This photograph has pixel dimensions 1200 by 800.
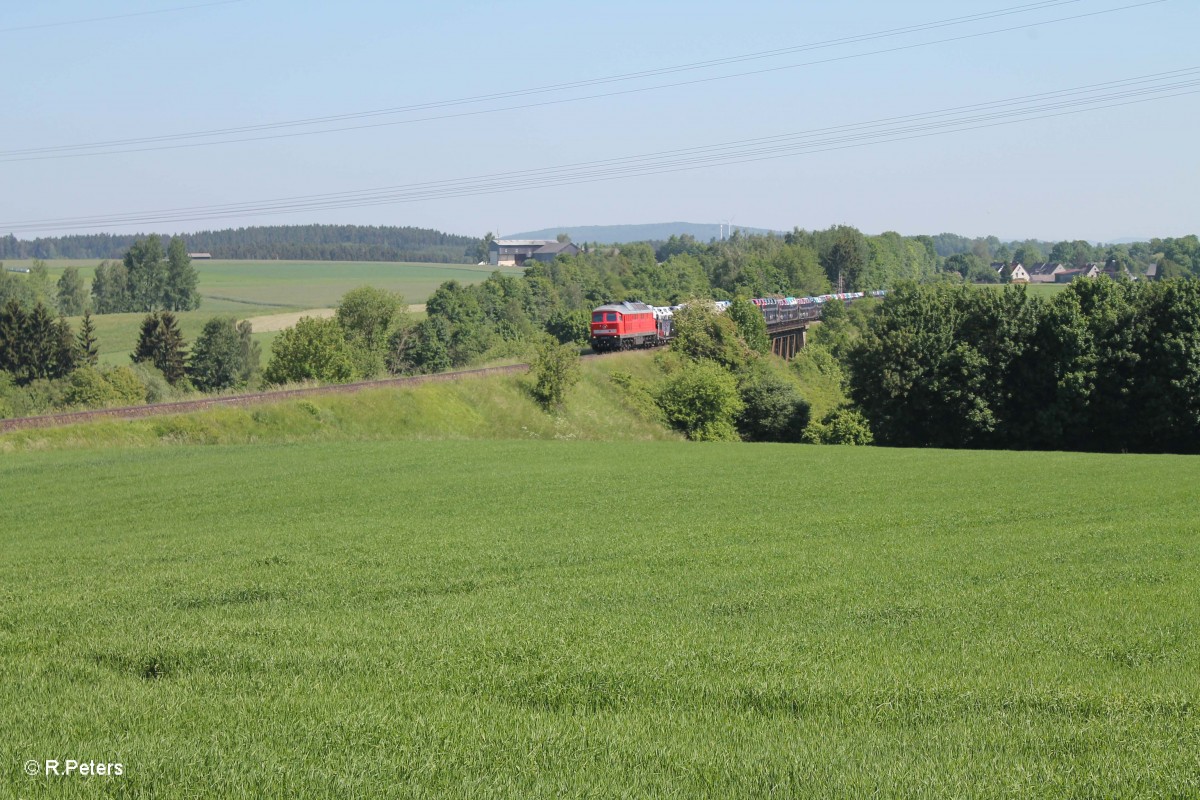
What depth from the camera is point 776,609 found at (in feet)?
42.7

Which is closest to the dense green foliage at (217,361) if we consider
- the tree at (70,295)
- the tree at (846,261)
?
the tree at (70,295)

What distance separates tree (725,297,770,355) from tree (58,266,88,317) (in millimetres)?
93858

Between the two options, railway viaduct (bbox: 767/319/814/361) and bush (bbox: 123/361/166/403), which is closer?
bush (bbox: 123/361/166/403)

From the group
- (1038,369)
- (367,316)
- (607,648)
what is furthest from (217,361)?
(607,648)

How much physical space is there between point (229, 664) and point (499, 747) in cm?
391

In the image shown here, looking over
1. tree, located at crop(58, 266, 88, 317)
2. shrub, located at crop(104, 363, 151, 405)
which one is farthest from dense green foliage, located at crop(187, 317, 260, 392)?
tree, located at crop(58, 266, 88, 317)

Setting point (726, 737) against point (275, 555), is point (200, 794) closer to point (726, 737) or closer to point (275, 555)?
point (726, 737)

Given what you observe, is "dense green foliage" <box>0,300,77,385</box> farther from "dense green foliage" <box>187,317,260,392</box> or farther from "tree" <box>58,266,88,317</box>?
"tree" <box>58,266,88,317</box>

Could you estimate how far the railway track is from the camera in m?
40.3

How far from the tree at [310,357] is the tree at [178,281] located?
74.6 m

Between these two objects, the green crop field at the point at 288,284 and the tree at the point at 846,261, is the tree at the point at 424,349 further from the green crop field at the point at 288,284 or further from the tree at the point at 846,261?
the tree at the point at 846,261

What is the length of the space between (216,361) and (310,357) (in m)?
23.8

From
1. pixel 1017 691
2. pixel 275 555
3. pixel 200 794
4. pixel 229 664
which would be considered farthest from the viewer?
pixel 275 555

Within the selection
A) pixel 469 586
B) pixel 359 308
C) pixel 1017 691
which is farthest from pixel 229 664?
pixel 359 308
